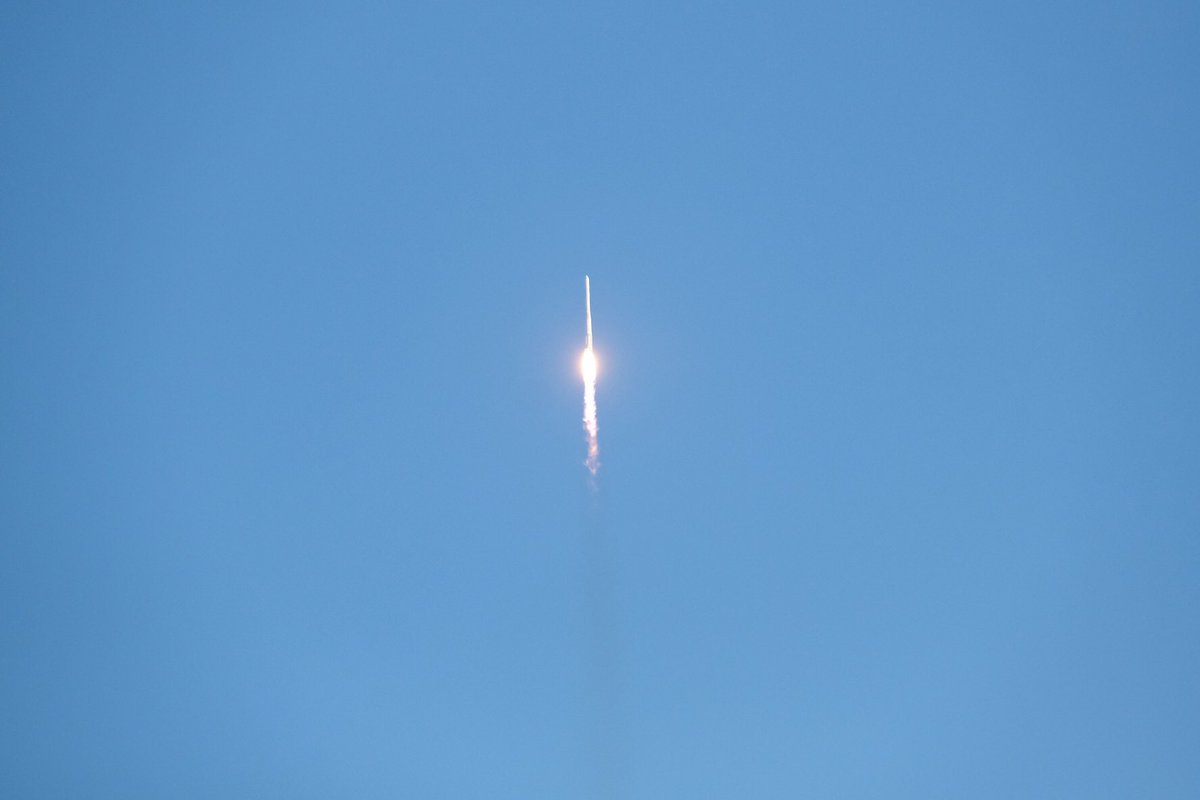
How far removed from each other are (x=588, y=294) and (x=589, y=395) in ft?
7.92

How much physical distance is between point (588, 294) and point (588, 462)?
3964mm

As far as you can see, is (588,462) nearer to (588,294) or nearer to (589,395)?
(589,395)

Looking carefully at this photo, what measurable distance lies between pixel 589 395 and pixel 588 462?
1.55 meters

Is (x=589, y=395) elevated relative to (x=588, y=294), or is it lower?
lower

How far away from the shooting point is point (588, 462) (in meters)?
16.7

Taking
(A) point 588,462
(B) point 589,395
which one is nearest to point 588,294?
(B) point 589,395

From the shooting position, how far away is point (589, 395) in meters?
16.8

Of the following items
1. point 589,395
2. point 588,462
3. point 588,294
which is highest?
point 588,294

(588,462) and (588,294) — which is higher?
(588,294)

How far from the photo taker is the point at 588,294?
17.1 m
